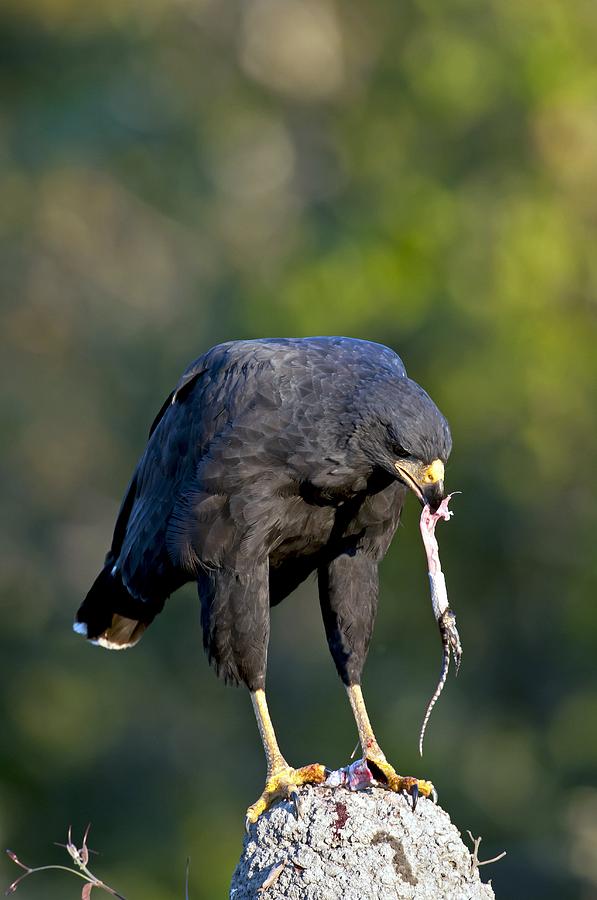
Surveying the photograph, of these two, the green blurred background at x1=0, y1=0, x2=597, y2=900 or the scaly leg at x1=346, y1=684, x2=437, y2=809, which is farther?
the green blurred background at x1=0, y1=0, x2=597, y2=900

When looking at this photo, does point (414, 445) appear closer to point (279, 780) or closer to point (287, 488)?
point (287, 488)

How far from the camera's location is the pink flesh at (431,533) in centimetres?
545

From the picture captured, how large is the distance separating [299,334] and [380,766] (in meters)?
9.08

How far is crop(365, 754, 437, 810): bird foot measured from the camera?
213 inches

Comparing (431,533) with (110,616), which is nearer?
(431,533)

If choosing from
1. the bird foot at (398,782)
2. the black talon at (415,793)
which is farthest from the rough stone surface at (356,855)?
the bird foot at (398,782)

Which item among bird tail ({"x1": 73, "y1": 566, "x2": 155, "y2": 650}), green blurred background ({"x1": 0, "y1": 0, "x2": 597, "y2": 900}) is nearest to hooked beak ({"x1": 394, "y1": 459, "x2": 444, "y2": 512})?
bird tail ({"x1": 73, "y1": 566, "x2": 155, "y2": 650})

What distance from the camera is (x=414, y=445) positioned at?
557cm

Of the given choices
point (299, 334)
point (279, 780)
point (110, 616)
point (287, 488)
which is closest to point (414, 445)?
point (287, 488)

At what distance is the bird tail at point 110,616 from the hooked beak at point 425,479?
170 centimetres

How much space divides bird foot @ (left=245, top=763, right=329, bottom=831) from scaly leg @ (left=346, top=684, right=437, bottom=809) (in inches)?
10.6

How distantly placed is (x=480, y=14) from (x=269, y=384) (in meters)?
11.9

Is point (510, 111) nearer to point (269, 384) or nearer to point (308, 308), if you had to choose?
point (308, 308)

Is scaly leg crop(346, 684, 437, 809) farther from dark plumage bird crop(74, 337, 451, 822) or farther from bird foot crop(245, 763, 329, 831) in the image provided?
bird foot crop(245, 763, 329, 831)
